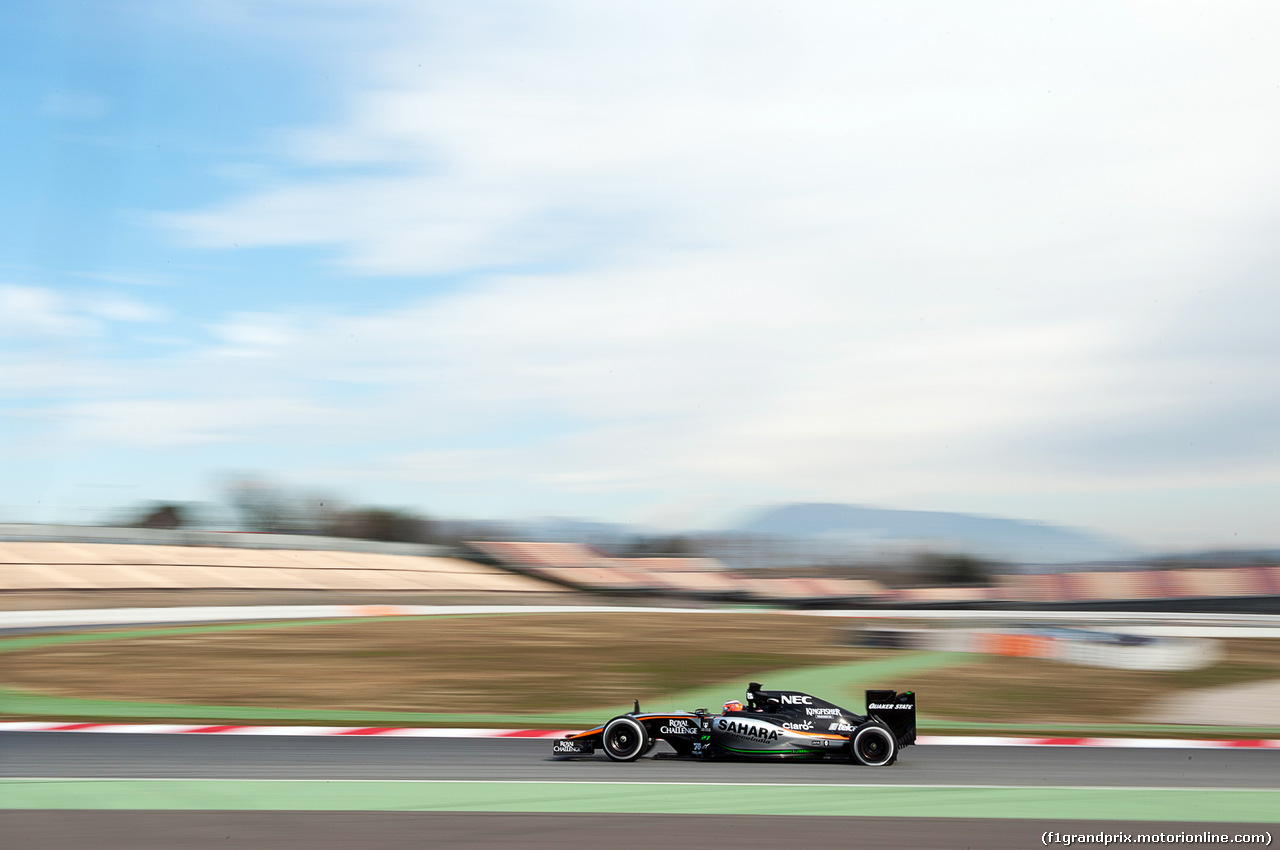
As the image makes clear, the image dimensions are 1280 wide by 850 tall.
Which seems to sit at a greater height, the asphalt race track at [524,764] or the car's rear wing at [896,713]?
the car's rear wing at [896,713]

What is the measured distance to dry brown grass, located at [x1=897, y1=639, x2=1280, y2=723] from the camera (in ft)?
48.9

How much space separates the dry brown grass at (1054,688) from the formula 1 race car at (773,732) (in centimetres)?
512

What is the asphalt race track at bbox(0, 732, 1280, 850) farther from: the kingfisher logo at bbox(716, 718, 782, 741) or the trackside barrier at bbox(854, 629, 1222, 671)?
the trackside barrier at bbox(854, 629, 1222, 671)

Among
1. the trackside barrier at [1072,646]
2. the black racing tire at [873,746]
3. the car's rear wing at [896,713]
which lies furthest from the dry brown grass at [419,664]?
the car's rear wing at [896,713]

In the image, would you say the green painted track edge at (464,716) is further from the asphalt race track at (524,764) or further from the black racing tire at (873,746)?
the black racing tire at (873,746)

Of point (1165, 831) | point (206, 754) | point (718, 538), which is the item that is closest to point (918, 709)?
point (1165, 831)

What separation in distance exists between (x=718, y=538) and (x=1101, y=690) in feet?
186

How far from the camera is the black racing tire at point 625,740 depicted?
9.84 metres

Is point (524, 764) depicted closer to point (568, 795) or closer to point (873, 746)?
point (568, 795)

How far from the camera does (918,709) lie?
592 inches

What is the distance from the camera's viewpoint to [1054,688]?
56.8 feet

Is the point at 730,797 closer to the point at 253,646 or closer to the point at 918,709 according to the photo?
the point at 918,709

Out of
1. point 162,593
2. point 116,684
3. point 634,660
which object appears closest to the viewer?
point 116,684

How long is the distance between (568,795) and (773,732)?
2291mm
